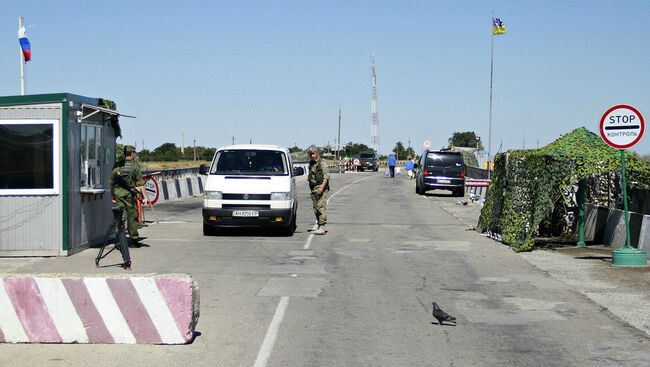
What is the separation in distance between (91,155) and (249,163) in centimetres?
380

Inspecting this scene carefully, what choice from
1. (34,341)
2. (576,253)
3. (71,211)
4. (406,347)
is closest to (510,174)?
(576,253)

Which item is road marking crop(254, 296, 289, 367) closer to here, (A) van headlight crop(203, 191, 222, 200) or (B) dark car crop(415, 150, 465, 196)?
(A) van headlight crop(203, 191, 222, 200)

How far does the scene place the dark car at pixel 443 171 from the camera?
121 feet

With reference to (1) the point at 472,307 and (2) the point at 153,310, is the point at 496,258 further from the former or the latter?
(2) the point at 153,310

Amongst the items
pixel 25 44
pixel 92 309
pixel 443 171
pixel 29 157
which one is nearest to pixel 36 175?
pixel 29 157

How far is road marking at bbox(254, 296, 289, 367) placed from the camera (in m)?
7.11

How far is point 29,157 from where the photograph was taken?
552 inches

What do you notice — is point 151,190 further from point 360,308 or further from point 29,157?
point 360,308

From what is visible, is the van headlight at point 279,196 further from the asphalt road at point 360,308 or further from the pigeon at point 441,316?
the pigeon at point 441,316

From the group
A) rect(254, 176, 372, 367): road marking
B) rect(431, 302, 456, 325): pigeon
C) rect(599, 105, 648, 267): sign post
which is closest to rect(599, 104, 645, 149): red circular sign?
rect(599, 105, 648, 267): sign post

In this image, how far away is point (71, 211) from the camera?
46.8ft

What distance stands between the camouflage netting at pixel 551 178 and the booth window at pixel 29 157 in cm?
898

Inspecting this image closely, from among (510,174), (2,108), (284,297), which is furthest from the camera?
(510,174)

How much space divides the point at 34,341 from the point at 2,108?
733cm
